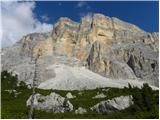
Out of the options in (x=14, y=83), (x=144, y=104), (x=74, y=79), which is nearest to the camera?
(x=144, y=104)

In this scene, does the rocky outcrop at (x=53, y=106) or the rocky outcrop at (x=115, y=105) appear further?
the rocky outcrop at (x=53, y=106)

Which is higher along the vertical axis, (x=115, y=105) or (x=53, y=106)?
(x=53, y=106)

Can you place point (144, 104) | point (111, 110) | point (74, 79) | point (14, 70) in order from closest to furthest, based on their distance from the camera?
point (144, 104)
point (111, 110)
point (74, 79)
point (14, 70)

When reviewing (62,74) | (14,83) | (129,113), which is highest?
(62,74)

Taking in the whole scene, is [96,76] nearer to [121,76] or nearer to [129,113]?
[121,76]

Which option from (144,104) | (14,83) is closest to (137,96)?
(144,104)

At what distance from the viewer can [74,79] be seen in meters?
175

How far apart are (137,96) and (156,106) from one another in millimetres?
3557

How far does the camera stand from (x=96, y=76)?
196 meters

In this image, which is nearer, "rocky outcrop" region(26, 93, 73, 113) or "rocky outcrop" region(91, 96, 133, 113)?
"rocky outcrop" region(91, 96, 133, 113)

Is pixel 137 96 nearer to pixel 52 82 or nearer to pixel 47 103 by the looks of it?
pixel 47 103

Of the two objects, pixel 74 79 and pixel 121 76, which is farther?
pixel 121 76

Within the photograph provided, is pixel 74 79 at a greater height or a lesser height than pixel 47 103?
greater

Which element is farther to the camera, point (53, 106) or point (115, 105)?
point (53, 106)
